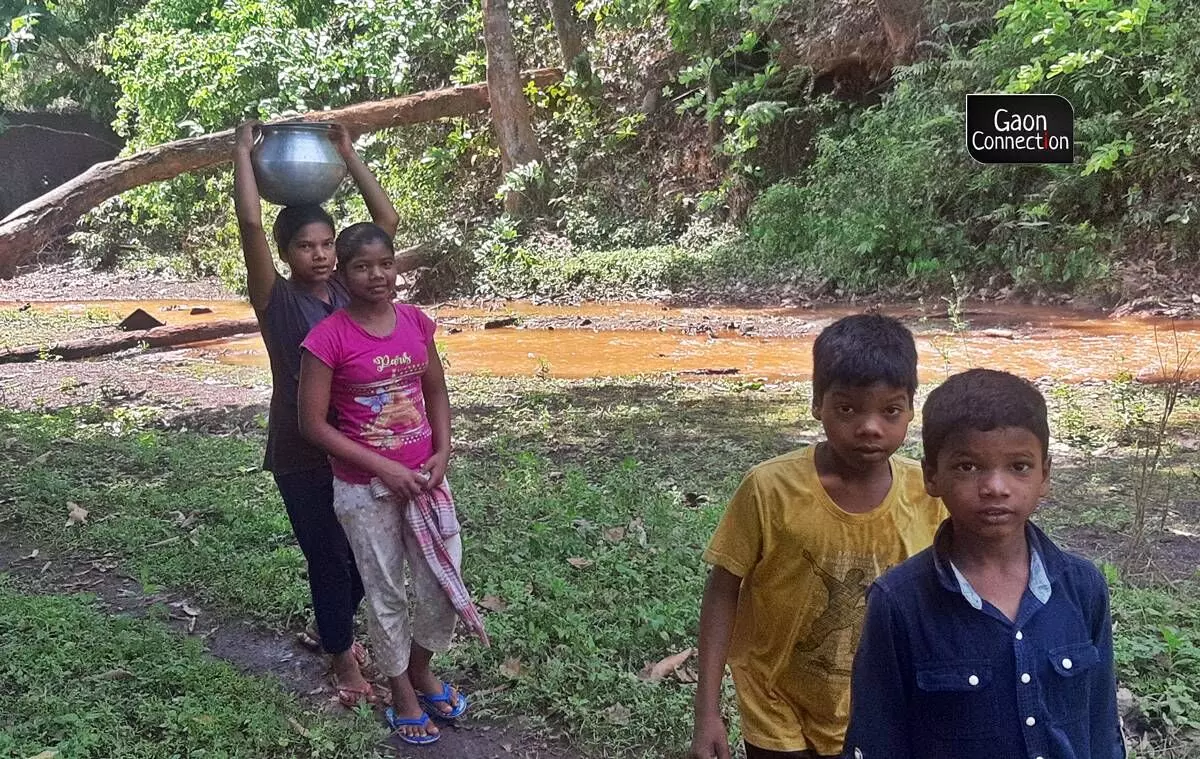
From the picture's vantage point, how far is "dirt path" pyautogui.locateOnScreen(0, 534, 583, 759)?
3129mm

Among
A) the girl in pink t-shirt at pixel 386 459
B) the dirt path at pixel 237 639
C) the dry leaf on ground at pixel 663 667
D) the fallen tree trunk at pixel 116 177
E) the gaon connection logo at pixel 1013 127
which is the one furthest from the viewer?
the fallen tree trunk at pixel 116 177

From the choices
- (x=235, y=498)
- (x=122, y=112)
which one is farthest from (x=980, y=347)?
(x=122, y=112)

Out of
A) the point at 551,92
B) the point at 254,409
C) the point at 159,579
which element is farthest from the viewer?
the point at 551,92

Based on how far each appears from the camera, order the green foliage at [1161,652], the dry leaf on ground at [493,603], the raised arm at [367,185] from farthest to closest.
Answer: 1. the dry leaf on ground at [493,603]
2. the raised arm at [367,185]
3. the green foliage at [1161,652]

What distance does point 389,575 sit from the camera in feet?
10.2

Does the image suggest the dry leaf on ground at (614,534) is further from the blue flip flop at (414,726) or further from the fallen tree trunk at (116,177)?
the fallen tree trunk at (116,177)

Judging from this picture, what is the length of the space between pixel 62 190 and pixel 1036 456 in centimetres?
805

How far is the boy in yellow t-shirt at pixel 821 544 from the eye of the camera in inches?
75.9

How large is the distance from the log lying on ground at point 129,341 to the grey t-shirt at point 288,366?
7354mm

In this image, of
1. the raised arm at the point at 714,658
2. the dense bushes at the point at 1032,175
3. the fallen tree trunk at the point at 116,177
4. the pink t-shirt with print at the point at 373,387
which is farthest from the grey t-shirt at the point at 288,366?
the dense bushes at the point at 1032,175

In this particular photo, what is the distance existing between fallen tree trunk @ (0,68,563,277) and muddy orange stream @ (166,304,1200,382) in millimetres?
2119

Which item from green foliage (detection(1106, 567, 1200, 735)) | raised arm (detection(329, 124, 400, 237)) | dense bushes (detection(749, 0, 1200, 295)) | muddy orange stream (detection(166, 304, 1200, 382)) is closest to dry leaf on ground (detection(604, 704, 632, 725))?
green foliage (detection(1106, 567, 1200, 735))

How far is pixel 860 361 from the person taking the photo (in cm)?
191

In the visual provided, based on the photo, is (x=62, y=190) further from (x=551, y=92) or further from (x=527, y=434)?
(x=551, y=92)
